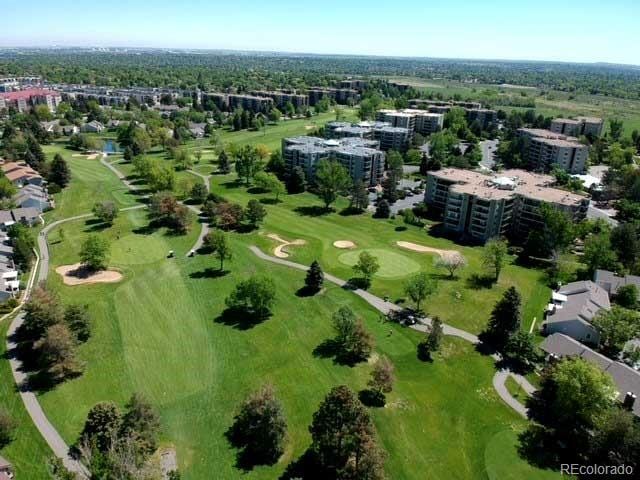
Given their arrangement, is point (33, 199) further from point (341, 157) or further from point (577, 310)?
point (577, 310)

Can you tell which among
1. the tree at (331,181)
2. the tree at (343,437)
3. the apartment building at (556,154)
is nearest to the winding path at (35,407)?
the tree at (343,437)

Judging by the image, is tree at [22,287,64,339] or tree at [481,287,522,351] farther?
tree at [481,287,522,351]

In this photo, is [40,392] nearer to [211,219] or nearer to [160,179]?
[211,219]

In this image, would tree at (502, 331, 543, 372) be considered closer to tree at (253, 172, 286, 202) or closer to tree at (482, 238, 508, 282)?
tree at (482, 238, 508, 282)

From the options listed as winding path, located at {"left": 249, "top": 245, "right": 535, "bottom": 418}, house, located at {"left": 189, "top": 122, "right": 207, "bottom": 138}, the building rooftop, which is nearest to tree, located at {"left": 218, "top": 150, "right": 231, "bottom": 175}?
house, located at {"left": 189, "top": 122, "right": 207, "bottom": 138}

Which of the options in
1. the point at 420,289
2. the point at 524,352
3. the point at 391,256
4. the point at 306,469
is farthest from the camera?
the point at 391,256

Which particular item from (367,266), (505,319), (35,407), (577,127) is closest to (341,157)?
(367,266)

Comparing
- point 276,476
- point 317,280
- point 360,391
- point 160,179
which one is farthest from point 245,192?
point 276,476
